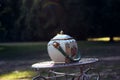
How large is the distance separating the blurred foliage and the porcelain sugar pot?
56.8 feet

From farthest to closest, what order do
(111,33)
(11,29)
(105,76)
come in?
(11,29)
(111,33)
(105,76)

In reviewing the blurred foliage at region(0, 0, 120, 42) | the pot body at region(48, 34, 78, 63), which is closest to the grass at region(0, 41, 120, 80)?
the pot body at region(48, 34, 78, 63)

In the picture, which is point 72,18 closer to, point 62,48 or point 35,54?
point 35,54

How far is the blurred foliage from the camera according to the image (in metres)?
22.5

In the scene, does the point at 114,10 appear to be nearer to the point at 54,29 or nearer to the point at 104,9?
the point at 104,9

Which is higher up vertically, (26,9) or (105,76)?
(26,9)

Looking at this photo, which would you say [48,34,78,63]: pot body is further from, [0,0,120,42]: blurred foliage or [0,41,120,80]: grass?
[0,0,120,42]: blurred foliage

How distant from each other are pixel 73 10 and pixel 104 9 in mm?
1852

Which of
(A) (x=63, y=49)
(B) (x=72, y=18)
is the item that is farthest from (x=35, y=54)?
(A) (x=63, y=49)

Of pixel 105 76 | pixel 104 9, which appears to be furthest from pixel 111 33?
pixel 105 76

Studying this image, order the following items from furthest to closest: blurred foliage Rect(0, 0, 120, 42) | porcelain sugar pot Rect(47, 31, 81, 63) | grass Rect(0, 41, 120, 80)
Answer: blurred foliage Rect(0, 0, 120, 42) < grass Rect(0, 41, 120, 80) < porcelain sugar pot Rect(47, 31, 81, 63)

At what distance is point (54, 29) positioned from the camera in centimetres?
2330

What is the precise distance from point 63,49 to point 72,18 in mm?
18070

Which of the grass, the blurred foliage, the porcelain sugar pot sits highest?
the blurred foliage
